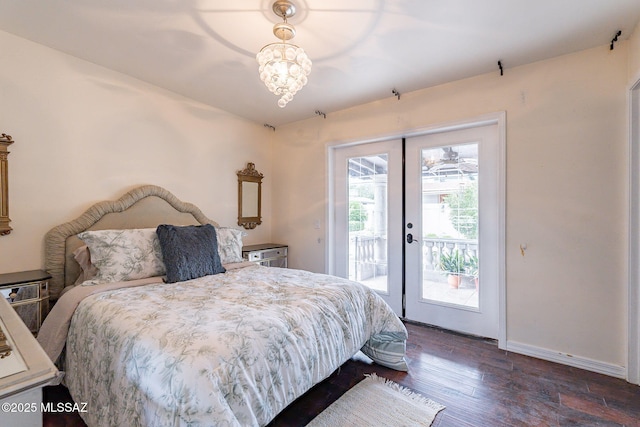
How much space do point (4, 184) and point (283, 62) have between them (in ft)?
7.22

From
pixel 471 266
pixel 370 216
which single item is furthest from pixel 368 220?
pixel 471 266

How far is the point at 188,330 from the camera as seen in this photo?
4.17 ft

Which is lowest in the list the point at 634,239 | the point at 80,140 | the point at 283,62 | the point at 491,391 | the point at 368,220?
the point at 491,391

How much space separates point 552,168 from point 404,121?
140 cm

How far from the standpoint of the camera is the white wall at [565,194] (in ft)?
7.01

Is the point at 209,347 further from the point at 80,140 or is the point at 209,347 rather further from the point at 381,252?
the point at 381,252

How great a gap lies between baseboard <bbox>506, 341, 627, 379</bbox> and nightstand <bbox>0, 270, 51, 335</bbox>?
12.1ft

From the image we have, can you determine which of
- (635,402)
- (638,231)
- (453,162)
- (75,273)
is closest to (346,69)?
(453,162)

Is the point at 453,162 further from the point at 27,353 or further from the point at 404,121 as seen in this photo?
the point at 27,353

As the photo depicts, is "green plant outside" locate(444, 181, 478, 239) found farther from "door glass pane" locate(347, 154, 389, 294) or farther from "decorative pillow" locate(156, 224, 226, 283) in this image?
"decorative pillow" locate(156, 224, 226, 283)

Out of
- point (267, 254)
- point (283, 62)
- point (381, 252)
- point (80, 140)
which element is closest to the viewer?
point (283, 62)

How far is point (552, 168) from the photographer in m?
2.35

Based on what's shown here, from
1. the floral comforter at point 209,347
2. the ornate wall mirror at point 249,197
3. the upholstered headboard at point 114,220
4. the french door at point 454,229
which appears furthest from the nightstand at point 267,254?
the french door at point 454,229

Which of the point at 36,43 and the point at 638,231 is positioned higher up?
the point at 36,43
